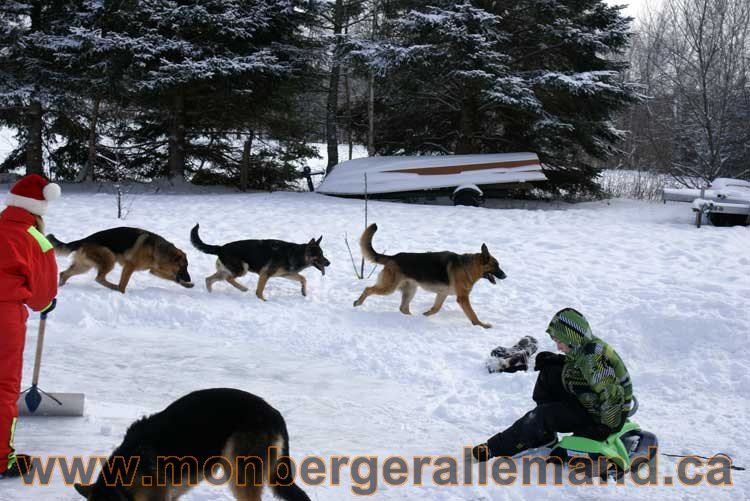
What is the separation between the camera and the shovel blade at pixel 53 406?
497 cm

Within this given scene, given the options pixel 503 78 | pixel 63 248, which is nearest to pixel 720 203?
pixel 503 78

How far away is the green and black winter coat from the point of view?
4.29m

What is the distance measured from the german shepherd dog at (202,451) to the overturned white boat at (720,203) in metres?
13.5

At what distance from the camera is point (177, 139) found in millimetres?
18984

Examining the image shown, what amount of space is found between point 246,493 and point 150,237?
6.73 meters

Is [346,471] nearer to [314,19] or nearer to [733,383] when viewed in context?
[733,383]

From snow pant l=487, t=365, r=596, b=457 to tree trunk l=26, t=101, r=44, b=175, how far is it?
1748 cm


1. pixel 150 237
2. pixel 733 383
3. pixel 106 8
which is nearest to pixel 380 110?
pixel 106 8

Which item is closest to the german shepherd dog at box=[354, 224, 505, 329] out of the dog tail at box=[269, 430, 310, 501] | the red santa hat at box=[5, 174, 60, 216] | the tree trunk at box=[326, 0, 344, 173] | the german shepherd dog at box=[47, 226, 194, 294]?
the german shepherd dog at box=[47, 226, 194, 294]

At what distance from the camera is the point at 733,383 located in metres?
6.35

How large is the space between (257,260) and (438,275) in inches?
105

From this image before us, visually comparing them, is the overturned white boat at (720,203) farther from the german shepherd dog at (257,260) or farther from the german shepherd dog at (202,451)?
the german shepherd dog at (202,451)

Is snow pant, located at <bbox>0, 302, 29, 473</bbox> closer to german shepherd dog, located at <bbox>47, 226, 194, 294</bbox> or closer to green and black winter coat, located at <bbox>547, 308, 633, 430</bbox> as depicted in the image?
green and black winter coat, located at <bbox>547, 308, 633, 430</bbox>

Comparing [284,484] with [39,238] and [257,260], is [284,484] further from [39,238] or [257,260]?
[257,260]
